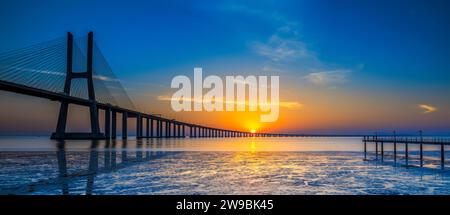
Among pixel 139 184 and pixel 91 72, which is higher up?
pixel 91 72

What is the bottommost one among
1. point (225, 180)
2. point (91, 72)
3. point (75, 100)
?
point (225, 180)

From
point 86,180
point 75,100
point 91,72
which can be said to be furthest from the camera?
point 91,72

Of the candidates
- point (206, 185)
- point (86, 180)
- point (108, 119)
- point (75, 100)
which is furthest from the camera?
point (108, 119)

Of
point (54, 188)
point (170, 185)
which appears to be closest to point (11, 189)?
point (54, 188)

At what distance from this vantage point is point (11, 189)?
45.1ft

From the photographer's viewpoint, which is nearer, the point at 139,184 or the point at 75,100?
the point at 139,184
